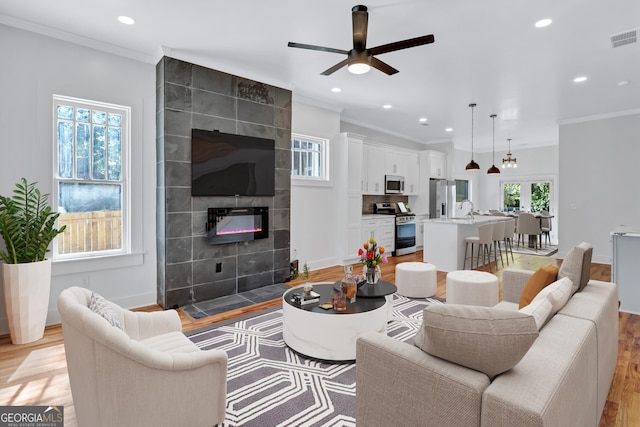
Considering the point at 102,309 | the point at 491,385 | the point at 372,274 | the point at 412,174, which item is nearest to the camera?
the point at 491,385

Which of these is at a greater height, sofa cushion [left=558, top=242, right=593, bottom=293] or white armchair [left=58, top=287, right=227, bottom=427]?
sofa cushion [left=558, top=242, right=593, bottom=293]

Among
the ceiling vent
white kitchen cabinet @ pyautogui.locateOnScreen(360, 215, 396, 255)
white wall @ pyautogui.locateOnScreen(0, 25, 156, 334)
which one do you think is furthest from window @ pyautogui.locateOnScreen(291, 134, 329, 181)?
the ceiling vent

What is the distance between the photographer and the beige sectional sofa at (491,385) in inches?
43.5

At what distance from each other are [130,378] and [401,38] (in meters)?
3.71

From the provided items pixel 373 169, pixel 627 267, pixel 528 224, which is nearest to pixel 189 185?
pixel 373 169

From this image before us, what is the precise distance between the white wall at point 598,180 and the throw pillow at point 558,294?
5.85m

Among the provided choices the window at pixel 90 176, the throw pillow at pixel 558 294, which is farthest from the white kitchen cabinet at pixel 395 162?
the throw pillow at pixel 558 294

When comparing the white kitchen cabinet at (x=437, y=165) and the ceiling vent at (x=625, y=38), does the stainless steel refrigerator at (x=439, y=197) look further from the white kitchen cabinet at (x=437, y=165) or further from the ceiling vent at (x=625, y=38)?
the ceiling vent at (x=625, y=38)

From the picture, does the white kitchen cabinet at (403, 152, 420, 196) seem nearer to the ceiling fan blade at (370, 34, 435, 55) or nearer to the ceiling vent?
the ceiling vent

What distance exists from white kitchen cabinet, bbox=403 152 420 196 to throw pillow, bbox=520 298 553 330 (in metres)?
6.57

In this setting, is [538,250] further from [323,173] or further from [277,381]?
[277,381]

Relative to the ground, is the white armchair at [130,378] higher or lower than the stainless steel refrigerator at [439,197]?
lower

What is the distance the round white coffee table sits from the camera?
2598mm

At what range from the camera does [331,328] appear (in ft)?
8.52
